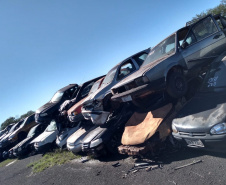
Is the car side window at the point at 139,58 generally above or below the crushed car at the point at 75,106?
above

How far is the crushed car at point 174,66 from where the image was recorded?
4.96 m

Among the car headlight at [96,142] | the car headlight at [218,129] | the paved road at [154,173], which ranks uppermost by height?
the car headlight at [96,142]

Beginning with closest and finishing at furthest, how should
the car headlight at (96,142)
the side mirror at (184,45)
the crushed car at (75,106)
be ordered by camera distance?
the side mirror at (184,45), the car headlight at (96,142), the crushed car at (75,106)

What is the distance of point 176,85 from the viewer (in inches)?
200

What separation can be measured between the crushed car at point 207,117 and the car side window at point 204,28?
172 cm

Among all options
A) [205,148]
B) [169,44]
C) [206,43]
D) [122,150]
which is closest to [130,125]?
[122,150]

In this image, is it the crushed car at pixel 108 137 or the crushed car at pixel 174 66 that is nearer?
the crushed car at pixel 174 66

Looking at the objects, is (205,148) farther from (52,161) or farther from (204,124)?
(52,161)

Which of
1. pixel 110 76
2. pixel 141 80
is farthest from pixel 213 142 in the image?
pixel 110 76

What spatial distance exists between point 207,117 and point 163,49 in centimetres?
321

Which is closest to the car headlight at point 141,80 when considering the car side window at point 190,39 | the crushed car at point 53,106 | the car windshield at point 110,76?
the car side window at point 190,39

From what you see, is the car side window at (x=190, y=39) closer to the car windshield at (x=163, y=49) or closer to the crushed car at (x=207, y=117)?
the car windshield at (x=163, y=49)

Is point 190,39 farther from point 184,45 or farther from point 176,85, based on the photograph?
point 176,85

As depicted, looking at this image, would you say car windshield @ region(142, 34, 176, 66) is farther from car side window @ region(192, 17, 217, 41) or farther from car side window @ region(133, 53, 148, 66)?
car side window @ region(133, 53, 148, 66)
